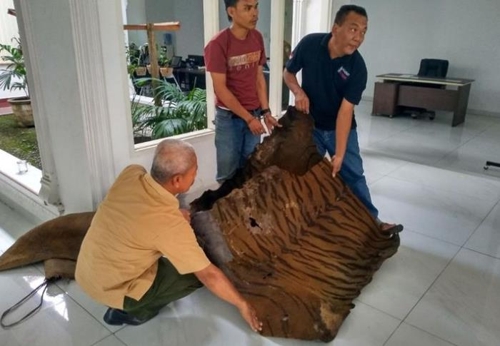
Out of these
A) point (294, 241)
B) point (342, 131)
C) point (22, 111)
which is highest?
point (342, 131)

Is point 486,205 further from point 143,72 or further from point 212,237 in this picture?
point 143,72

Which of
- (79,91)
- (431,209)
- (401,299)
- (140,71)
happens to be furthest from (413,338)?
(140,71)

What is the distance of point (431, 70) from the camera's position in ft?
20.2

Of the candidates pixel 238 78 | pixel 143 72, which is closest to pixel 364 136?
pixel 143 72

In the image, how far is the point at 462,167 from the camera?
3.81m

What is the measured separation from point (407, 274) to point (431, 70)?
16.6ft

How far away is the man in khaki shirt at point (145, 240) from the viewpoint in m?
1.35

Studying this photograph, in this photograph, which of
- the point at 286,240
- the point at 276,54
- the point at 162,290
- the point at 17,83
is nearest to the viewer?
the point at 162,290

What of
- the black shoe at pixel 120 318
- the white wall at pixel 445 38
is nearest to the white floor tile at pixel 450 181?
the black shoe at pixel 120 318

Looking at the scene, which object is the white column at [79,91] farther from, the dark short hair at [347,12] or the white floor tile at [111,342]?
the dark short hair at [347,12]

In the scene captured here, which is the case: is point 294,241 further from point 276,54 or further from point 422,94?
point 422,94

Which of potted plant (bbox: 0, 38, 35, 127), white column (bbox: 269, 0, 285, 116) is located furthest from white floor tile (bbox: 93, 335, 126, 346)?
potted plant (bbox: 0, 38, 35, 127)

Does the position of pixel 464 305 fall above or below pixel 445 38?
below

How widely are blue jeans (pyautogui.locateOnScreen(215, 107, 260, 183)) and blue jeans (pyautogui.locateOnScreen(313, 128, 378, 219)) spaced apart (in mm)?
383
